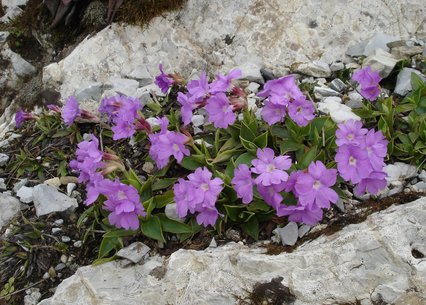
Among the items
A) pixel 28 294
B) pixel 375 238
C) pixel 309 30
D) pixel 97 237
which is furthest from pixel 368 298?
pixel 309 30

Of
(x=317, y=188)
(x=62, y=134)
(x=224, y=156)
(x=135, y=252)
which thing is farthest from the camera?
(x=62, y=134)

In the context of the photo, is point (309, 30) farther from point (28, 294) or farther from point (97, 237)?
point (28, 294)

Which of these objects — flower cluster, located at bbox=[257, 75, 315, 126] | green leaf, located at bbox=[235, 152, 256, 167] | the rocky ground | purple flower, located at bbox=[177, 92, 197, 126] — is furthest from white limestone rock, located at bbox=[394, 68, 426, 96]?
purple flower, located at bbox=[177, 92, 197, 126]

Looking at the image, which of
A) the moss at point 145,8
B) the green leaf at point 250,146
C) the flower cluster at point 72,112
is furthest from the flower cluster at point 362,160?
the moss at point 145,8

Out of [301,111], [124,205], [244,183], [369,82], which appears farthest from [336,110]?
[124,205]

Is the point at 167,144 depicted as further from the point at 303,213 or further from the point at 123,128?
the point at 303,213

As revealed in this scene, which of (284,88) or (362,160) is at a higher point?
(284,88)

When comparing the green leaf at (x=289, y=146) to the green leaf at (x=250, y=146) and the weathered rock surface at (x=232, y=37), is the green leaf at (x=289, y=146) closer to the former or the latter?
the green leaf at (x=250, y=146)
